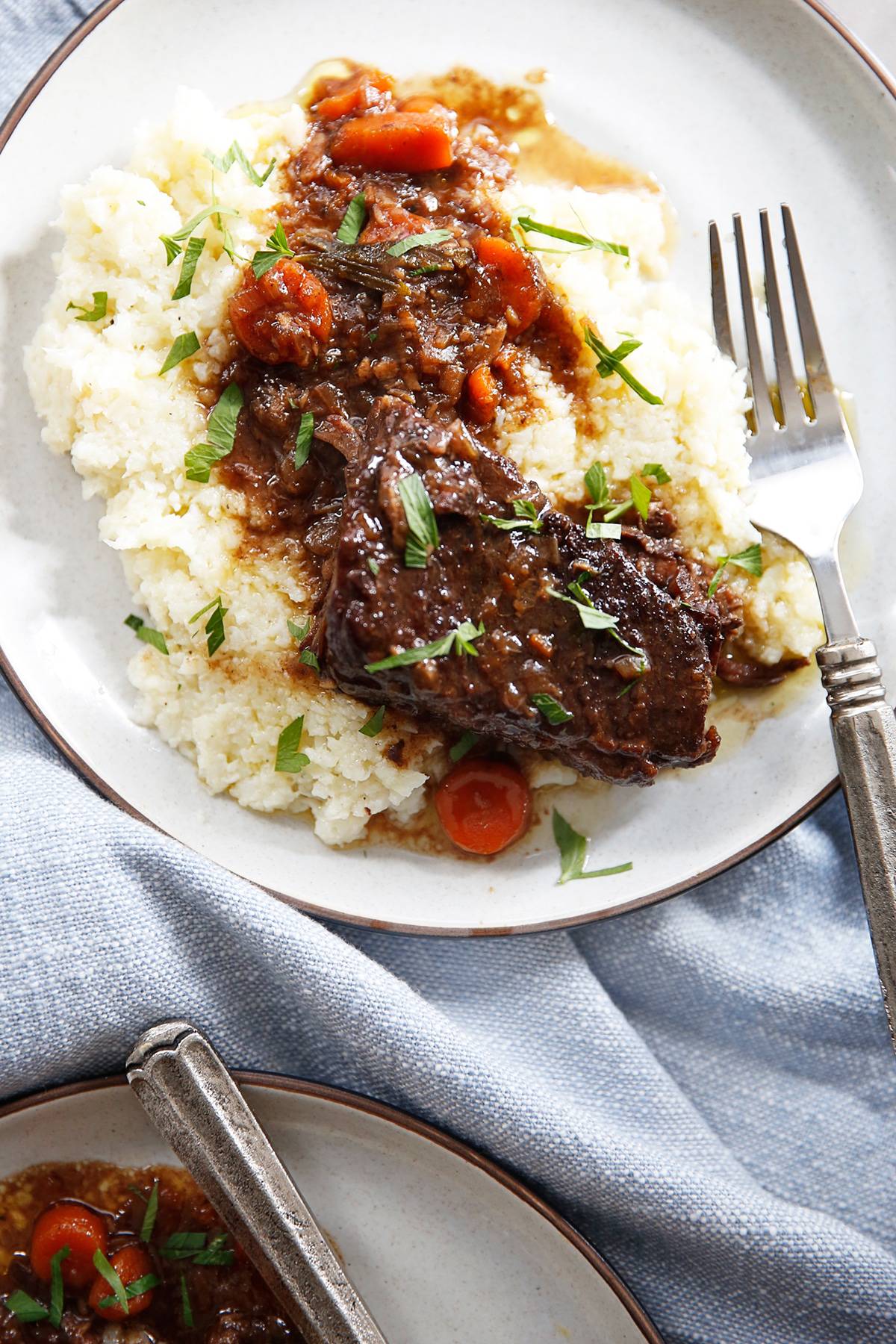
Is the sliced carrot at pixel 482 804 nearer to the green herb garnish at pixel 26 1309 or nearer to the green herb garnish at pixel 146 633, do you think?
the green herb garnish at pixel 146 633

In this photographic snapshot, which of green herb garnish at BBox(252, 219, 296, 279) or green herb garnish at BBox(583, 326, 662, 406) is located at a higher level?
green herb garnish at BBox(252, 219, 296, 279)

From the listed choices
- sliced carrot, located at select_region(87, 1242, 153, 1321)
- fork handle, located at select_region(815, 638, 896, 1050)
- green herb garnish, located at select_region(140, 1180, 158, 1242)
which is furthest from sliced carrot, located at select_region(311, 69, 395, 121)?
sliced carrot, located at select_region(87, 1242, 153, 1321)

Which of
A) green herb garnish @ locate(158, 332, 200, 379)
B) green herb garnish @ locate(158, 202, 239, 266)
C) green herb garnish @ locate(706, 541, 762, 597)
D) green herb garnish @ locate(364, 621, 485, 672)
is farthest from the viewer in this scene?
green herb garnish @ locate(706, 541, 762, 597)

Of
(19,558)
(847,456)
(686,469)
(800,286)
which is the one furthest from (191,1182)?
(800,286)

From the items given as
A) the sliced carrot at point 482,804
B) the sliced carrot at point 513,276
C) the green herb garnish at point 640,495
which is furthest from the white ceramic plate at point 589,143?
the green herb garnish at point 640,495

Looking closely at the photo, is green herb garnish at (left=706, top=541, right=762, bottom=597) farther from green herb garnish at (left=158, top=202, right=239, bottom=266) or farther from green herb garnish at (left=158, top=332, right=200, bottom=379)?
green herb garnish at (left=158, top=202, right=239, bottom=266)

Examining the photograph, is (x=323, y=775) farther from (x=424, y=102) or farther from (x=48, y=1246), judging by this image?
(x=424, y=102)
